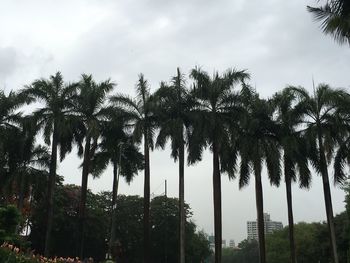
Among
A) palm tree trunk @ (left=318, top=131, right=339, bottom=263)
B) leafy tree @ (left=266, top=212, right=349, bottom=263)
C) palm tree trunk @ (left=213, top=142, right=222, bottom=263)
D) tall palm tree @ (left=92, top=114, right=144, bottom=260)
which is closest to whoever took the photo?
palm tree trunk @ (left=213, top=142, right=222, bottom=263)

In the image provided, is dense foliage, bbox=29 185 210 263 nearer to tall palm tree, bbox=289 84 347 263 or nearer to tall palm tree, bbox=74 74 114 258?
tall palm tree, bbox=74 74 114 258

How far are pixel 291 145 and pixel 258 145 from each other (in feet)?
7.14

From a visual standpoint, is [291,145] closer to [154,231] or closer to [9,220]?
[9,220]

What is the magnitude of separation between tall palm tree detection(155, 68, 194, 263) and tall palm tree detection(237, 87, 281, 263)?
3.83 m

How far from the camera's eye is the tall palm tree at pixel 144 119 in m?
33.3

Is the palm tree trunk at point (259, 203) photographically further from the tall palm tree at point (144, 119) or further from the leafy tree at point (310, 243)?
the leafy tree at point (310, 243)

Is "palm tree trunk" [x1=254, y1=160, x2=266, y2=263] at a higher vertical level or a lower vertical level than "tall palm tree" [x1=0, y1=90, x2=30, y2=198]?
lower

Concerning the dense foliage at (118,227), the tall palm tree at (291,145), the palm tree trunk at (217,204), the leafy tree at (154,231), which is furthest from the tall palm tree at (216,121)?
the leafy tree at (154,231)

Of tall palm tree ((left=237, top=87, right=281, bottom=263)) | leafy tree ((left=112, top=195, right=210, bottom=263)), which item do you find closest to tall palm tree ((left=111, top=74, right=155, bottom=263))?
tall palm tree ((left=237, top=87, right=281, bottom=263))

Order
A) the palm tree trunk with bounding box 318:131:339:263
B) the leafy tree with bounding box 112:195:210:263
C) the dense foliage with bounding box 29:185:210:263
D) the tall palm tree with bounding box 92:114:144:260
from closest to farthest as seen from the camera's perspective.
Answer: the palm tree trunk with bounding box 318:131:339:263 < the tall palm tree with bounding box 92:114:144:260 < the dense foliage with bounding box 29:185:210:263 < the leafy tree with bounding box 112:195:210:263

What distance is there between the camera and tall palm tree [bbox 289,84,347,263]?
31.5 metres

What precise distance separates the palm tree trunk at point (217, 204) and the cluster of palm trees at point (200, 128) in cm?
6

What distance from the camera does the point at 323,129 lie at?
32.0m

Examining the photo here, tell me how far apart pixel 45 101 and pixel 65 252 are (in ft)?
57.1
